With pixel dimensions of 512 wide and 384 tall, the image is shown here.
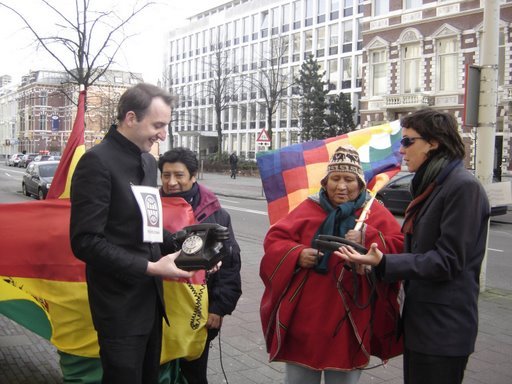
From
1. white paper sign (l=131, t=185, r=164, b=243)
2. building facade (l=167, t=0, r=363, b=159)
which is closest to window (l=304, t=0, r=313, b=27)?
building facade (l=167, t=0, r=363, b=159)

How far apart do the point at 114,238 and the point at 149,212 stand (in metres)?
0.19

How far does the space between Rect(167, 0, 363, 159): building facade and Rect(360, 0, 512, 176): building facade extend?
1116 cm

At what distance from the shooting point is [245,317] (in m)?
5.86

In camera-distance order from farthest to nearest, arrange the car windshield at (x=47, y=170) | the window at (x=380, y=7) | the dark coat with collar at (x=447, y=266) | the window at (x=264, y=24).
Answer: the window at (x=264, y=24) < the window at (x=380, y=7) < the car windshield at (x=47, y=170) < the dark coat with collar at (x=447, y=266)

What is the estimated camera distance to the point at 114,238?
233cm

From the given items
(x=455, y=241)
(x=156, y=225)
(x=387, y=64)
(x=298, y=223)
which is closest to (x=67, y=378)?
(x=156, y=225)

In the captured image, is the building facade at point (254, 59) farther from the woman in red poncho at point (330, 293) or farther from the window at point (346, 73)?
the woman in red poncho at point (330, 293)

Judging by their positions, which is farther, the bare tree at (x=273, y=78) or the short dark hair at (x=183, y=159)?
the bare tree at (x=273, y=78)

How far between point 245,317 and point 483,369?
2.45 m

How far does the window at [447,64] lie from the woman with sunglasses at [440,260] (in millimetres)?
34740

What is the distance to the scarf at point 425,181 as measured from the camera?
2.49 meters

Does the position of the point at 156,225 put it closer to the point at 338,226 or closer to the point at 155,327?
Result: the point at 155,327

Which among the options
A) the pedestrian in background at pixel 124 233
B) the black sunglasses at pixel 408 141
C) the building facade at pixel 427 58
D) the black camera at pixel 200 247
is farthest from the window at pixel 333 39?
the black camera at pixel 200 247

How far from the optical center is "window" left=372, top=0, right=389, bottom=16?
1486 inches
